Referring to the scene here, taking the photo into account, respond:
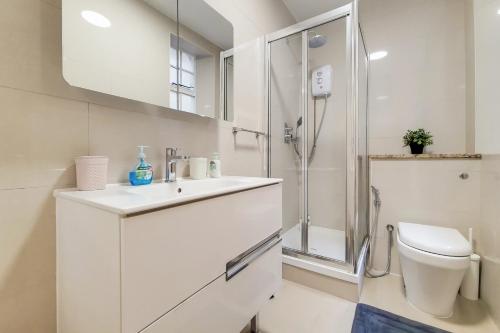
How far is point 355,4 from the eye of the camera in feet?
4.71

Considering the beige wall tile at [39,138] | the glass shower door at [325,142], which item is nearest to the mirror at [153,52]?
the beige wall tile at [39,138]

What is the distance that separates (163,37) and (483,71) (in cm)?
201

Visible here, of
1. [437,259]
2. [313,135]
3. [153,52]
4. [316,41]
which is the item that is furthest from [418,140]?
[153,52]

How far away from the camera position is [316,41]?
6.15 feet

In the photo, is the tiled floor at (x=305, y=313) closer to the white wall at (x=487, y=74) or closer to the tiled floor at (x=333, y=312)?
the tiled floor at (x=333, y=312)

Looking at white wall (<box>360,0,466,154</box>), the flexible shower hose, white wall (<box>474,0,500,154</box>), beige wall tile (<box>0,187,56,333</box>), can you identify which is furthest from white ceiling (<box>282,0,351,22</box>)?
beige wall tile (<box>0,187,56,333</box>)

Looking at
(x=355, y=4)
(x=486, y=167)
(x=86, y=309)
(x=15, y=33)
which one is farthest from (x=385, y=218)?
(x=15, y=33)

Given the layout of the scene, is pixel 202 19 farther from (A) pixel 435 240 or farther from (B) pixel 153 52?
(A) pixel 435 240

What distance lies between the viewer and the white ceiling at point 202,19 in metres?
1.03

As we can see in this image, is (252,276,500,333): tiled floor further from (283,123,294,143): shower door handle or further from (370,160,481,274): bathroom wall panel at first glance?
(283,123,294,143): shower door handle

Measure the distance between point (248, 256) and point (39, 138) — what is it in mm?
825

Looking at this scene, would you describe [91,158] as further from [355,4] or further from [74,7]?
[355,4]

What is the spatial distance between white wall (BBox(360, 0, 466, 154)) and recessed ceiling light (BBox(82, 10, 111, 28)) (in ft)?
7.04

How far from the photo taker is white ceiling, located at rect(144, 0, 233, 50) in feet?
3.39
